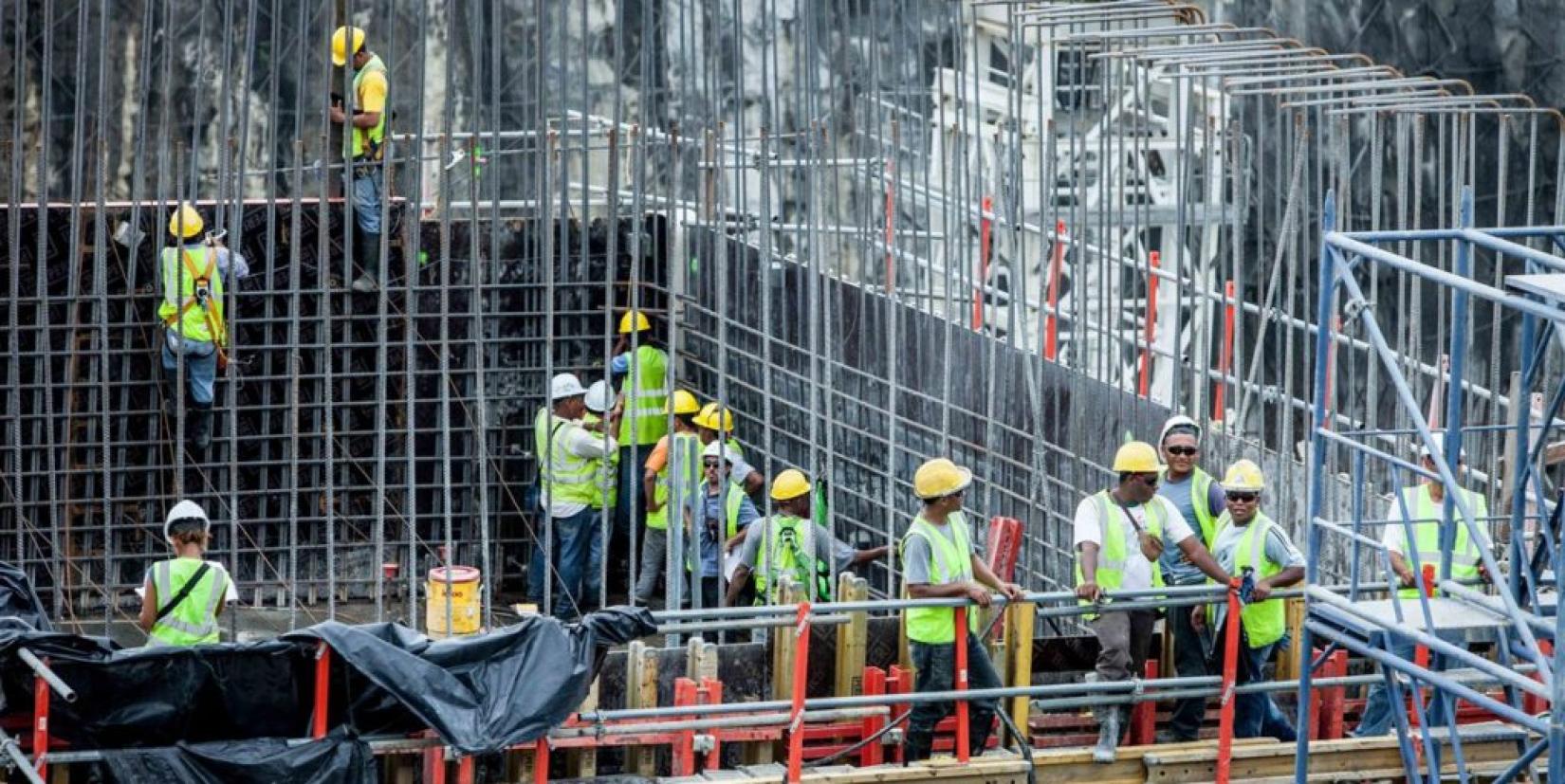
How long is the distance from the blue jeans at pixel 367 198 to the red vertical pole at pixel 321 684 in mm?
6690

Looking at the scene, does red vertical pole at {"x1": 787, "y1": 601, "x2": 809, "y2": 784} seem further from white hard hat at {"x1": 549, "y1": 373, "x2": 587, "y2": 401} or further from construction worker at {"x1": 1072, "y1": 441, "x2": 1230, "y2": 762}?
white hard hat at {"x1": 549, "y1": 373, "x2": 587, "y2": 401}

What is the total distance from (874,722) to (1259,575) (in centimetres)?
217

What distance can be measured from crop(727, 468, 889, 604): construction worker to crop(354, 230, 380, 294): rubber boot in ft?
14.2

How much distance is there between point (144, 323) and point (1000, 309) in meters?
9.39

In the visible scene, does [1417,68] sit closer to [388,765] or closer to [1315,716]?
[1315,716]

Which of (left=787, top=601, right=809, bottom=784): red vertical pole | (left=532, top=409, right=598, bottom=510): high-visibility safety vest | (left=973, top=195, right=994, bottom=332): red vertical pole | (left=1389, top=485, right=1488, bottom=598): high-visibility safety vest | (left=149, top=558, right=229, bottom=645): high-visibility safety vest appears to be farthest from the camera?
(left=532, top=409, right=598, bottom=510): high-visibility safety vest

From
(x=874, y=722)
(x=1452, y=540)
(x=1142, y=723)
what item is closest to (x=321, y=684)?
(x=874, y=722)

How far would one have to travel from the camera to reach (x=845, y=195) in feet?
93.1

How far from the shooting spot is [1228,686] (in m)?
14.5

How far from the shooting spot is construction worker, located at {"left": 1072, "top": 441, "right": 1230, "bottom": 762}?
14.4 m

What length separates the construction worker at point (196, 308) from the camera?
17828 millimetres

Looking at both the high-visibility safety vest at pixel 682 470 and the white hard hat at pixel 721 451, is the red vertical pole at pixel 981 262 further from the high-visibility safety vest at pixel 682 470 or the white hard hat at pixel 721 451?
the high-visibility safety vest at pixel 682 470

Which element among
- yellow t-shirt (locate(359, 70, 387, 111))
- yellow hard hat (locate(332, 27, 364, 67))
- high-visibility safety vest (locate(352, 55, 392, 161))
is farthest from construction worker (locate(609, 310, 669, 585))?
yellow hard hat (locate(332, 27, 364, 67))

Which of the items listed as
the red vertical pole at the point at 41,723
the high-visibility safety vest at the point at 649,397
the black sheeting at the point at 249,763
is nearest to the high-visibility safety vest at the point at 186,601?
the black sheeting at the point at 249,763
